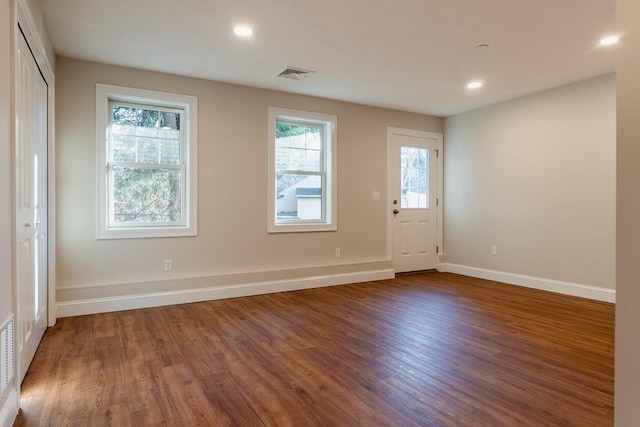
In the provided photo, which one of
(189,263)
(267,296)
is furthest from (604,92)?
(189,263)

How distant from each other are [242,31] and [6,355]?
103 inches

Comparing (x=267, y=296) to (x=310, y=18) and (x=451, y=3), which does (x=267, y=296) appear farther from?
(x=451, y=3)

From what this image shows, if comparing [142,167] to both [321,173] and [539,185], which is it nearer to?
[321,173]

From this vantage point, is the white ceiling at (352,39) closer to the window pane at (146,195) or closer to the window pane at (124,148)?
the window pane at (124,148)

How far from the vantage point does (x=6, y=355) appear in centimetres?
170

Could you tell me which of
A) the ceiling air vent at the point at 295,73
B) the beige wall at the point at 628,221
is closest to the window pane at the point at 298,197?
the ceiling air vent at the point at 295,73

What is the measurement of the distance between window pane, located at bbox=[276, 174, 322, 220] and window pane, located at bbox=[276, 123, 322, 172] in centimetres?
13

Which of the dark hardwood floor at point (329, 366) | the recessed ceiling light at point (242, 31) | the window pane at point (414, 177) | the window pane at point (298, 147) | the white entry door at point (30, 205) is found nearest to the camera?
the dark hardwood floor at point (329, 366)

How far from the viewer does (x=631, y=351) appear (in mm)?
1015

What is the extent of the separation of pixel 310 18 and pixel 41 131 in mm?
2272

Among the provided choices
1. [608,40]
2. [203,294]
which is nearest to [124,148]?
[203,294]

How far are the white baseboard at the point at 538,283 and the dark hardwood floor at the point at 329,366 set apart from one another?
0.69 feet

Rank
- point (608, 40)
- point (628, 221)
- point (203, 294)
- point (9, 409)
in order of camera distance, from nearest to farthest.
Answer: point (628, 221)
point (9, 409)
point (608, 40)
point (203, 294)

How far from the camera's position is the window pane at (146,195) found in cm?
379
